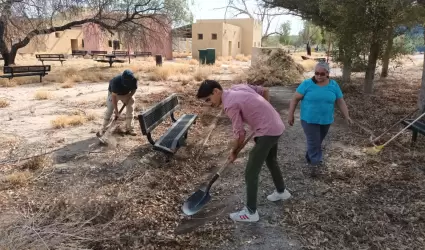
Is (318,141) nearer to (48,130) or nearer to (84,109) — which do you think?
(48,130)

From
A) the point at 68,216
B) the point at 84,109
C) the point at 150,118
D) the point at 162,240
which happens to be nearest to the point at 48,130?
the point at 84,109

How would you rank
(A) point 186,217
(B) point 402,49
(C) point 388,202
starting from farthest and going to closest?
1. (B) point 402,49
2. (C) point 388,202
3. (A) point 186,217

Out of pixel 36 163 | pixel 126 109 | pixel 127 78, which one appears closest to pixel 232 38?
pixel 126 109

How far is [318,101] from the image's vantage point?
416cm

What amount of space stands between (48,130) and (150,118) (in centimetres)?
291

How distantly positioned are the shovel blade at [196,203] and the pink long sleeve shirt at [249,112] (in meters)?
0.90

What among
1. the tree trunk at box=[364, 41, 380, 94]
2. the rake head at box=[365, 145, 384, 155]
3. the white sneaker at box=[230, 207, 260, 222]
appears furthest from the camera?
the tree trunk at box=[364, 41, 380, 94]

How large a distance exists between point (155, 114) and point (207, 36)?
35.4m

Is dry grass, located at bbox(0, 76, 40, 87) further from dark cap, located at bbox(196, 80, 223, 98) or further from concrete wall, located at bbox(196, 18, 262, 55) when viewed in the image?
concrete wall, located at bbox(196, 18, 262, 55)

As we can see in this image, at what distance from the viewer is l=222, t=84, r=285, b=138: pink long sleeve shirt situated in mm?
2936

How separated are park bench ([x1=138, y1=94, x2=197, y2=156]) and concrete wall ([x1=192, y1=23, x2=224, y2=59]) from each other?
3333 cm

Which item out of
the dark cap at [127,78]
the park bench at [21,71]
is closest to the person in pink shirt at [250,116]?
the dark cap at [127,78]

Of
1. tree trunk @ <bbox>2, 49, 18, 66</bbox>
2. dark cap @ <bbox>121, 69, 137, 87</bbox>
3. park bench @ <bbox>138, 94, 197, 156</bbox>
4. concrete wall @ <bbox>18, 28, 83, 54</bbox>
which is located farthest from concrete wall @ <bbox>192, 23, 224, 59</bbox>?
dark cap @ <bbox>121, 69, 137, 87</bbox>

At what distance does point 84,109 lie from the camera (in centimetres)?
917
